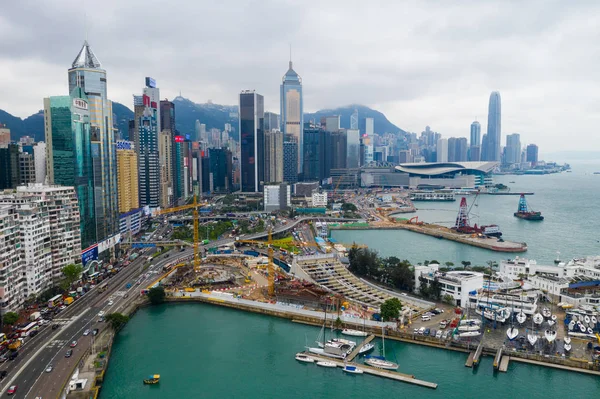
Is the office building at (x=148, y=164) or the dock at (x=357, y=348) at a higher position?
the office building at (x=148, y=164)

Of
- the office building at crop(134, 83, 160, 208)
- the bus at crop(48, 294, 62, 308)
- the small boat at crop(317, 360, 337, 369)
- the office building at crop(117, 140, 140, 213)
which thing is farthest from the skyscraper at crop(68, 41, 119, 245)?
the office building at crop(134, 83, 160, 208)

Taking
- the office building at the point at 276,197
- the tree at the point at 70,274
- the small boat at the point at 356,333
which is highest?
the office building at the point at 276,197

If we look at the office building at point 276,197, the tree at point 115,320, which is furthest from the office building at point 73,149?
the office building at point 276,197

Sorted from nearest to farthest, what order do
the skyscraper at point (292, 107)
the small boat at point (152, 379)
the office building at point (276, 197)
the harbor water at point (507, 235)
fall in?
1. the small boat at point (152, 379)
2. the harbor water at point (507, 235)
3. the office building at point (276, 197)
4. the skyscraper at point (292, 107)

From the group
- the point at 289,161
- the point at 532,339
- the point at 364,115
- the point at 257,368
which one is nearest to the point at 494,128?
the point at 364,115

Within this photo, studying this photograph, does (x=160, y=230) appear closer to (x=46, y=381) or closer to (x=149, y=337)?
(x=149, y=337)

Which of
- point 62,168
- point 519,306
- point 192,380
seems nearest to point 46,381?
point 192,380

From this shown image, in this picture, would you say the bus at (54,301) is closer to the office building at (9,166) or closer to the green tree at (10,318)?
the green tree at (10,318)
